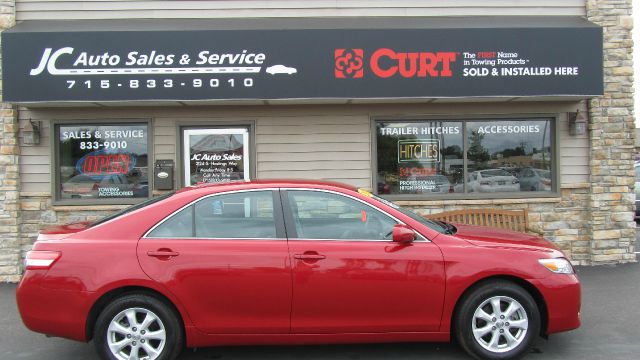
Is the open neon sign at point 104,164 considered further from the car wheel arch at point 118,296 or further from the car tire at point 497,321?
the car tire at point 497,321

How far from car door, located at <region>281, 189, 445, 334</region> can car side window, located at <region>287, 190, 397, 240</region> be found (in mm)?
60

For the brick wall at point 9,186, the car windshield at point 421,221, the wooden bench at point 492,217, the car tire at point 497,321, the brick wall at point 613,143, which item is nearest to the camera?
the car tire at point 497,321

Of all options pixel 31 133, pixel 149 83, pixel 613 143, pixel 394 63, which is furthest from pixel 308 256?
pixel 613 143

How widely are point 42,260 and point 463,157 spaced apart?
5997mm

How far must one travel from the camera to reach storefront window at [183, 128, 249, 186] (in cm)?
823

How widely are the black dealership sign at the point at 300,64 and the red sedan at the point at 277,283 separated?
3.18 m

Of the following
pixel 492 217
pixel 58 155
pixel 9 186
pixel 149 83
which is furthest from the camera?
pixel 58 155

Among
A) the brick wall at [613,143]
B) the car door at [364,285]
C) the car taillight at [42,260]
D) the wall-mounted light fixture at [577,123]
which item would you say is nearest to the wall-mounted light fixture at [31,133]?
the car taillight at [42,260]

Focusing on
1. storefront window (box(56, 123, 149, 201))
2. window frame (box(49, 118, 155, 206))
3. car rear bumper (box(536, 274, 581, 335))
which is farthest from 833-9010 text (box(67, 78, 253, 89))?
car rear bumper (box(536, 274, 581, 335))

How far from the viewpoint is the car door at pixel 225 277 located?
14.4ft

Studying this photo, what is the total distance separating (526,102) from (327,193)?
4.82 meters

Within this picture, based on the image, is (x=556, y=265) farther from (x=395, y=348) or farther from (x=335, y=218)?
(x=335, y=218)

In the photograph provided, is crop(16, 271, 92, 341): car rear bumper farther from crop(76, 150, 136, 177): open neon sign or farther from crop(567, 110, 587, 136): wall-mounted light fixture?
crop(567, 110, 587, 136): wall-mounted light fixture

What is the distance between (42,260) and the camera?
4434mm
